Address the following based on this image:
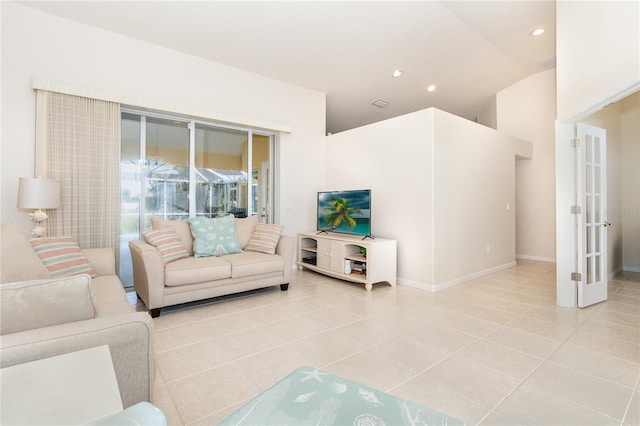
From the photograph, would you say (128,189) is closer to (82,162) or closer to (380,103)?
(82,162)

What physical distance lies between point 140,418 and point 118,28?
166 inches

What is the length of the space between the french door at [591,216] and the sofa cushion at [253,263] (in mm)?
3207

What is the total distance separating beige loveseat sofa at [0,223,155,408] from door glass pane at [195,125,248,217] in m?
3.25

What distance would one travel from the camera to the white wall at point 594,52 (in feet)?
6.70

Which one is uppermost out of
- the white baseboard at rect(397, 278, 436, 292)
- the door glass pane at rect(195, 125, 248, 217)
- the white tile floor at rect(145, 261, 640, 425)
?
the door glass pane at rect(195, 125, 248, 217)

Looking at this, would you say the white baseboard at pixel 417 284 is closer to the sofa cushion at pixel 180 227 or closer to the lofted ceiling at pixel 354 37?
the sofa cushion at pixel 180 227

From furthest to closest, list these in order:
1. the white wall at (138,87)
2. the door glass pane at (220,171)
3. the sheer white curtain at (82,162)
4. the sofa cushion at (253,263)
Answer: the door glass pane at (220,171) < the sofa cushion at (253,263) < the sheer white curtain at (82,162) < the white wall at (138,87)

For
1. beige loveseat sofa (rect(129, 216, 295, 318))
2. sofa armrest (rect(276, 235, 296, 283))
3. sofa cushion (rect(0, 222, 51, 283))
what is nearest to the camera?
sofa cushion (rect(0, 222, 51, 283))

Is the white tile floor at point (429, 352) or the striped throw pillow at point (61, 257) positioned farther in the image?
the striped throw pillow at point (61, 257)

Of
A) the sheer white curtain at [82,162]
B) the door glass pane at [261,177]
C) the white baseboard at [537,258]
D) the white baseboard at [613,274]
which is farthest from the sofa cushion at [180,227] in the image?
the white baseboard at [537,258]

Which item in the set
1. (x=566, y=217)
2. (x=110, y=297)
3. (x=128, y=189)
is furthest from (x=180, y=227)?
(x=566, y=217)

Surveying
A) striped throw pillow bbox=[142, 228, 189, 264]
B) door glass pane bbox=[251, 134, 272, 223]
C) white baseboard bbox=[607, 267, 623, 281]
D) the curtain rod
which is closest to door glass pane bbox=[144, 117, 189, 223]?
the curtain rod

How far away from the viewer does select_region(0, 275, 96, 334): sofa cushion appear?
3.44 feet

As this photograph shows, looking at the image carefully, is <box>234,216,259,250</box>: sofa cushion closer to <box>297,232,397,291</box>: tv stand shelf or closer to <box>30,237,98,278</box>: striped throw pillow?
<box>297,232,397,291</box>: tv stand shelf
